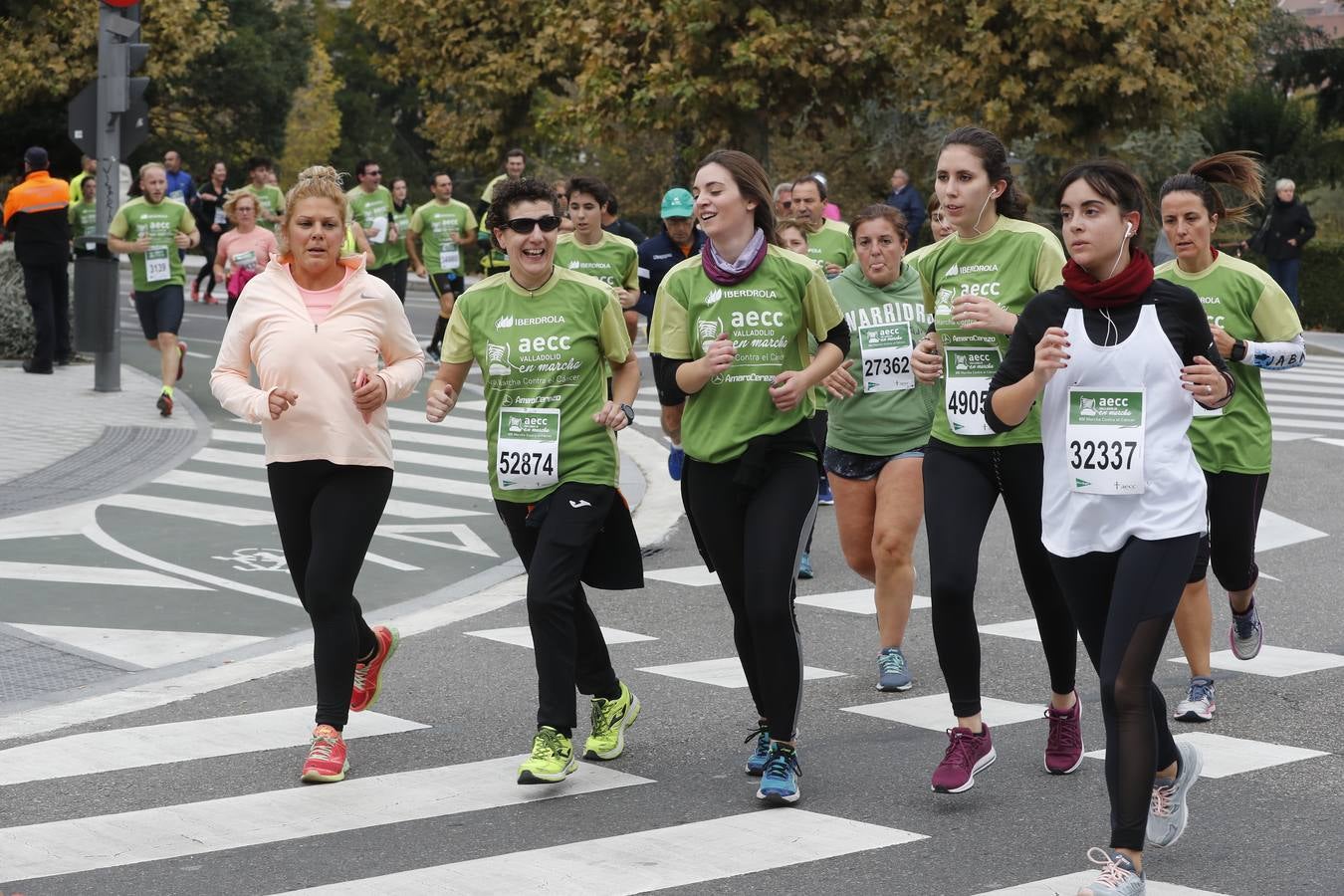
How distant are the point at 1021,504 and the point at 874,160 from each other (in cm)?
3276

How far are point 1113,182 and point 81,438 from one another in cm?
1081

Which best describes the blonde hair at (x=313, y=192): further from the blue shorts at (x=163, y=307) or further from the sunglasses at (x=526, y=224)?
the blue shorts at (x=163, y=307)

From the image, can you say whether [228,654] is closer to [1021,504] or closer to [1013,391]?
[1021,504]

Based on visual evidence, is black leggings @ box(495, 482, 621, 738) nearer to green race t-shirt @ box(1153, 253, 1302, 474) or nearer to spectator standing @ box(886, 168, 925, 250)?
green race t-shirt @ box(1153, 253, 1302, 474)

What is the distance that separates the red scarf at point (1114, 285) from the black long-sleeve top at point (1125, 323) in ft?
0.08

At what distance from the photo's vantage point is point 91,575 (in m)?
9.54

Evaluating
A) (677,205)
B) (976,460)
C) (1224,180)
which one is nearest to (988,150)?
(1224,180)

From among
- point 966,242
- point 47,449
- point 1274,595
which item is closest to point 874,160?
point 47,449

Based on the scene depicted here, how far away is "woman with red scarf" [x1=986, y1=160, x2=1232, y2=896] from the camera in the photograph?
480 centimetres

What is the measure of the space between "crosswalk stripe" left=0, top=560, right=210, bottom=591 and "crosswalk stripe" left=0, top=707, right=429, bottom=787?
2.59m

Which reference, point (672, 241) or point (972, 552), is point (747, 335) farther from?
point (672, 241)

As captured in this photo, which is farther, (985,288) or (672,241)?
(672,241)

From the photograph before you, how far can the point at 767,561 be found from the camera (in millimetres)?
5789

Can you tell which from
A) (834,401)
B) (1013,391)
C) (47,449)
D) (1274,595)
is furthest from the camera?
(47,449)
